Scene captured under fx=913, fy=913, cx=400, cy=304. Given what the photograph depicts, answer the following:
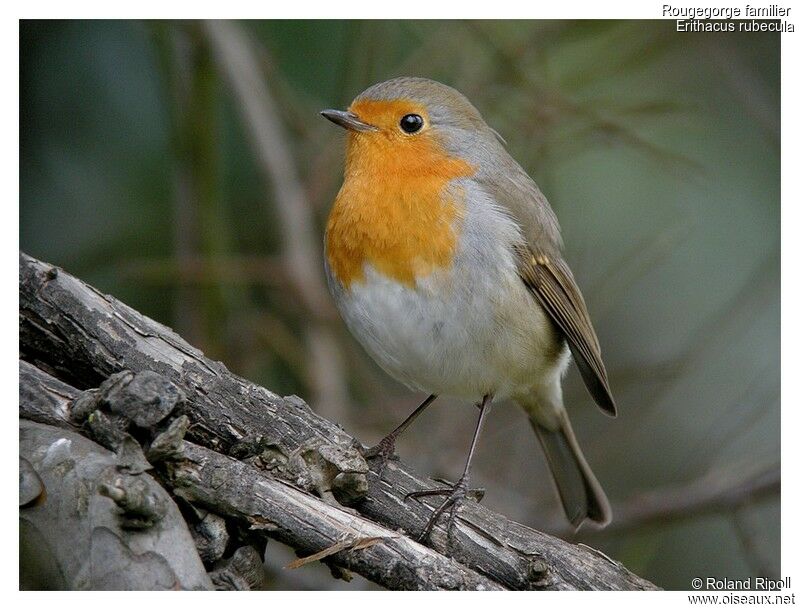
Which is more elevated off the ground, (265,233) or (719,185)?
(719,185)

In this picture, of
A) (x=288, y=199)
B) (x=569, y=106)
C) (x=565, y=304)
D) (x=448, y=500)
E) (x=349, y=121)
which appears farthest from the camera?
(x=288, y=199)

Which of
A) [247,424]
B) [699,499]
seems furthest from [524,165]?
[247,424]

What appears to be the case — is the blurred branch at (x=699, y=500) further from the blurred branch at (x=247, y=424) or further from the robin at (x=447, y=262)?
the blurred branch at (x=247, y=424)

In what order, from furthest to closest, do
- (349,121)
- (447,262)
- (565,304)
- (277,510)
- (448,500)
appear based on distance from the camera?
1. (565,304)
2. (349,121)
3. (447,262)
4. (448,500)
5. (277,510)

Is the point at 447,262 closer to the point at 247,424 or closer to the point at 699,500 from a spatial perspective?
the point at 247,424

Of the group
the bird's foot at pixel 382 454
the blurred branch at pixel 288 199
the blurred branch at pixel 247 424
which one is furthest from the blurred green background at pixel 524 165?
the blurred branch at pixel 247 424

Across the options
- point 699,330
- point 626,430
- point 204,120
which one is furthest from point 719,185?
point 204,120
